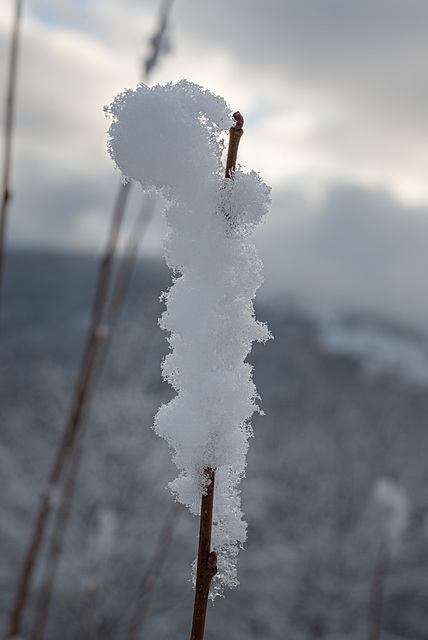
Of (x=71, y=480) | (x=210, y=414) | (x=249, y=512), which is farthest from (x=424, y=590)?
(x=210, y=414)

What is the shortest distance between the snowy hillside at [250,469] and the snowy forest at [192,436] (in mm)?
64

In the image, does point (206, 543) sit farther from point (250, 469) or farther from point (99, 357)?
point (250, 469)

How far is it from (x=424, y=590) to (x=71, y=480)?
1402 cm

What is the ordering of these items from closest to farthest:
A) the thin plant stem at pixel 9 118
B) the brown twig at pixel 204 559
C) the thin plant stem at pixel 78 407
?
the brown twig at pixel 204 559 → the thin plant stem at pixel 9 118 → the thin plant stem at pixel 78 407

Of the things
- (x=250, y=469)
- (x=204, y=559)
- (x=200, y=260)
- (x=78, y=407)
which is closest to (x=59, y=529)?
(x=78, y=407)

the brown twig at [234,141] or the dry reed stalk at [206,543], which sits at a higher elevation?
the brown twig at [234,141]

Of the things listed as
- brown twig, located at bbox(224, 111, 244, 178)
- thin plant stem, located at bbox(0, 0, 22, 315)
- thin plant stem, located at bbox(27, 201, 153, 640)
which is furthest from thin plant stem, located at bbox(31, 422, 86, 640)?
brown twig, located at bbox(224, 111, 244, 178)

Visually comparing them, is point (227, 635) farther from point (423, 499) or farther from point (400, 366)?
point (400, 366)

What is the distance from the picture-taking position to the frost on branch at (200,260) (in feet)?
1.55

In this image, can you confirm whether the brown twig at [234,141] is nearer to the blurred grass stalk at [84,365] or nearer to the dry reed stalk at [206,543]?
the dry reed stalk at [206,543]

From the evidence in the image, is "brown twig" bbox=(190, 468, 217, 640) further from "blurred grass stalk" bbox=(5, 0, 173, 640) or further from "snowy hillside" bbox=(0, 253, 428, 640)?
"snowy hillside" bbox=(0, 253, 428, 640)

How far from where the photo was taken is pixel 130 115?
1.60 ft

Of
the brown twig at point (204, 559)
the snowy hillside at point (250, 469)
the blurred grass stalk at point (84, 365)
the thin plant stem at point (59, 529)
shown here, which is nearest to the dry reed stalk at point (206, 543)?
the brown twig at point (204, 559)

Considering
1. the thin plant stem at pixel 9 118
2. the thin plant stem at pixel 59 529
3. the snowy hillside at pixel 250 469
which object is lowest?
the thin plant stem at pixel 59 529
